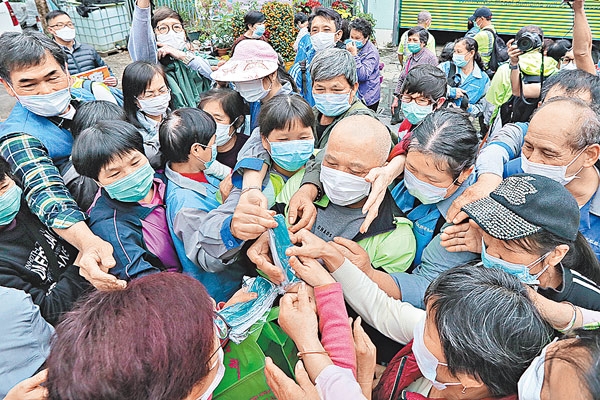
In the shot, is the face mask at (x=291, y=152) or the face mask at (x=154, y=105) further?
the face mask at (x=154, y=105)

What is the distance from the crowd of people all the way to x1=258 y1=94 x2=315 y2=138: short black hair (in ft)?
0.05

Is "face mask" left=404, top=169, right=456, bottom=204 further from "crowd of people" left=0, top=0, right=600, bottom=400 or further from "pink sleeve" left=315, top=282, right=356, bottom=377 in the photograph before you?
"pink sleeve" left=315, top=282, right=356, bottom=377

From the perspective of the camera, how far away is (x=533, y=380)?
1077 millimetres

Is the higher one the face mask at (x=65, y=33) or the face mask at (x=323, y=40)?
the face mask at (x=65, y=33)

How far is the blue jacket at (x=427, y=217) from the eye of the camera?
2037mm

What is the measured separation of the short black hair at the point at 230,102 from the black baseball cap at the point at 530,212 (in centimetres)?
205

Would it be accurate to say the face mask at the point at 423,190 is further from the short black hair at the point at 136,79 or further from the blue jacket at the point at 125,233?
the short black hair at the point at 136,79

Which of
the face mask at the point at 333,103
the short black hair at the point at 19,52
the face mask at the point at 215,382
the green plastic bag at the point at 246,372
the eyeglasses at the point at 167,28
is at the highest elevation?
the short black hair at the point at 19,52

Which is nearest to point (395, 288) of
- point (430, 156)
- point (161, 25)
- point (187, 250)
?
point (430, 156)

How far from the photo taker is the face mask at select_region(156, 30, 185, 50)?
14.0ft

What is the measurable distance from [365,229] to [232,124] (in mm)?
1717

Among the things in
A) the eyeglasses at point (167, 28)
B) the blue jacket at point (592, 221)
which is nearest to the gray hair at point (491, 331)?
the blue jacket at point (592, 221)

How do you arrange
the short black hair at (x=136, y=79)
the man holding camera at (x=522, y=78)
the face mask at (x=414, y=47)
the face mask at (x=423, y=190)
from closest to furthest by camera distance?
the face mask at (x=423, y=190)
the short black hair at (x=136, y=79)
the man holding camera at (x=522, y=78)
the face mask at (x=414, y=47)

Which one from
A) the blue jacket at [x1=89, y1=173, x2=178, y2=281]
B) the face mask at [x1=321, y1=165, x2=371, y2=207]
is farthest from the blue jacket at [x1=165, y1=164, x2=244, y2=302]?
the face mask at [x1=321, y1=165, x2=371, y2=207]
